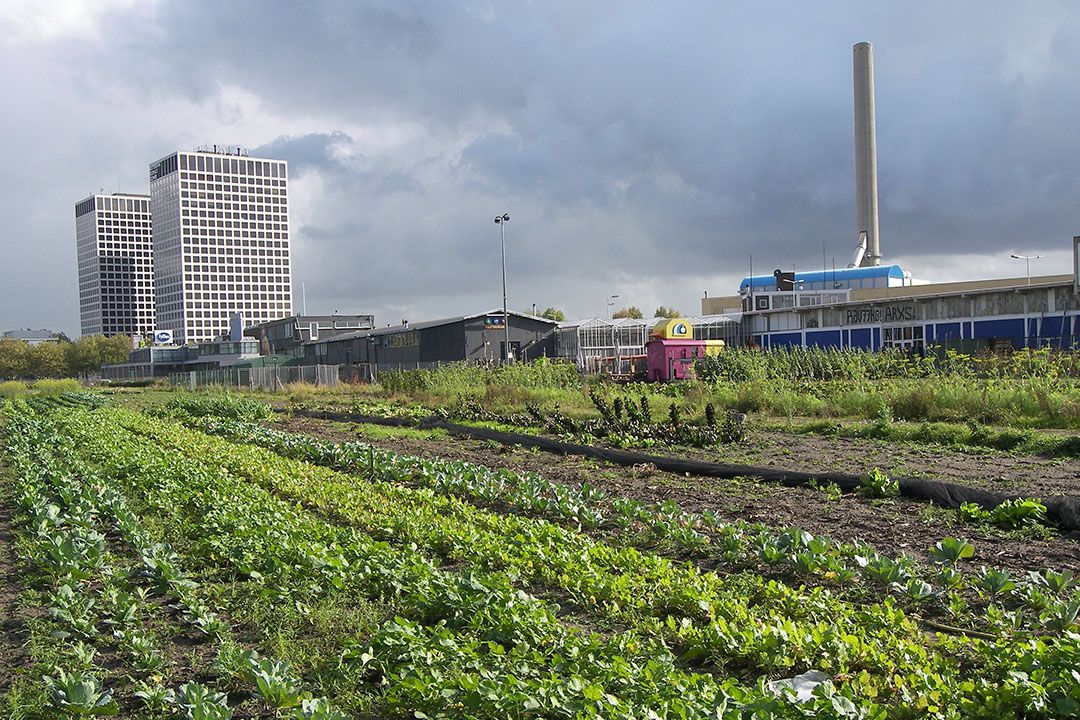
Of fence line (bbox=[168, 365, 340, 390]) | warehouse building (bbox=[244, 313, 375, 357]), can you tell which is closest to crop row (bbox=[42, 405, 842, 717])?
fence line (bbox=[168, 365, 340, 390])

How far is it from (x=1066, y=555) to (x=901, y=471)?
4.50 m

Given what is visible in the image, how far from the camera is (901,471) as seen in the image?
471 inches

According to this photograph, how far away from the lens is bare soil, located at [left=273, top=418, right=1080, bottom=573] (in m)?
7.84

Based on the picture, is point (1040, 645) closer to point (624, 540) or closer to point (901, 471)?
point (624, 540)

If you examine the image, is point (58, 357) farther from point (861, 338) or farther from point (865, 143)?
point (861, 338)

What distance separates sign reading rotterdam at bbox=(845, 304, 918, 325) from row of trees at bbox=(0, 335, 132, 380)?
11231 cm

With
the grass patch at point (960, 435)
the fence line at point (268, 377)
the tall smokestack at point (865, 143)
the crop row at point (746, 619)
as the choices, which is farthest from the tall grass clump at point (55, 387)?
the tall smokestack at point (865, 143)

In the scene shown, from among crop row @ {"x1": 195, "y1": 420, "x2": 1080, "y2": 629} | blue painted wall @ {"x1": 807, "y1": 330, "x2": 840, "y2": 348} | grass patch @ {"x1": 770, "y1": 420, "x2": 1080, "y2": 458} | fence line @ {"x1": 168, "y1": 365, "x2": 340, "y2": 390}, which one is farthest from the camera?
fence line @ {"x1": 168, "y1": 365, "x2": 340, "y2": 390}

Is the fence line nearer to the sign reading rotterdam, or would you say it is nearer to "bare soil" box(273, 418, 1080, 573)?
the sign reading rotterdam

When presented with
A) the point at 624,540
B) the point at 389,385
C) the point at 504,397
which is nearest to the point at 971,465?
the point at 624,540

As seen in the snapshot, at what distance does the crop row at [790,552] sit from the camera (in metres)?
6.04

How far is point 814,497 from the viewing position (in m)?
10.5

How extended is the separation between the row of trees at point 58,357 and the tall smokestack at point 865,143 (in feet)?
352

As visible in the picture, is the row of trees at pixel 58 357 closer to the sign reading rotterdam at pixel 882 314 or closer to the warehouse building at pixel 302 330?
the warehouse building at pixel 302 330
